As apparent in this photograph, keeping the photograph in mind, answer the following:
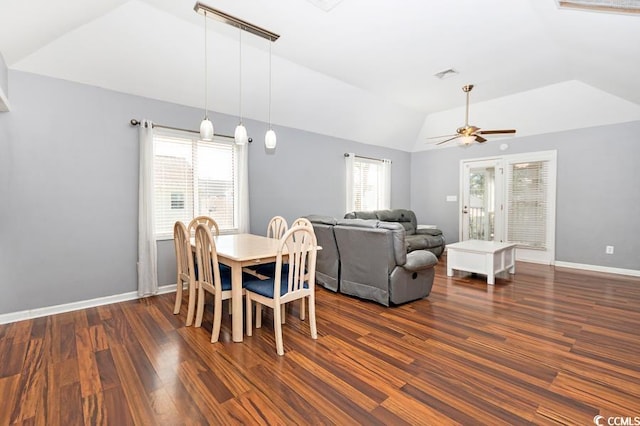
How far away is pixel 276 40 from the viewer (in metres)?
3.43

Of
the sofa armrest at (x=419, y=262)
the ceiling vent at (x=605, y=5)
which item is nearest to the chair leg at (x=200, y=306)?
the sofa armrest at (x=419, y=262)

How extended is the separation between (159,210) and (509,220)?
6.36 meters

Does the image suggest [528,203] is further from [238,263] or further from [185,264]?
[185,264]

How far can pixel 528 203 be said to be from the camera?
19.3 feet

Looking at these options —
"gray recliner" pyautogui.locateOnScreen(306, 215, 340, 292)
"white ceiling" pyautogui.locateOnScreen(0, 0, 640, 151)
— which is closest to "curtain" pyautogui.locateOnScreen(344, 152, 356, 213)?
"white ceiling" pyautogui.locateOnScreen(0, 0, 640, 151)

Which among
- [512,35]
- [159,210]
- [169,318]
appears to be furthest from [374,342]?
[512,35]

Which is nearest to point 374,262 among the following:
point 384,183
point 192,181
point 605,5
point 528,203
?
point 192,181

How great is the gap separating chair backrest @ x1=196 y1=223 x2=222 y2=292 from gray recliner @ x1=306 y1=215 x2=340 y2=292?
1.63 metres

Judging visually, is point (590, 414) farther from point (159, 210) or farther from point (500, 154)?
point (500, 154)

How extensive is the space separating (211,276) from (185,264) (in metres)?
0.61

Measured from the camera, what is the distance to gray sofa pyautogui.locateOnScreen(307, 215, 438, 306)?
3.34 m

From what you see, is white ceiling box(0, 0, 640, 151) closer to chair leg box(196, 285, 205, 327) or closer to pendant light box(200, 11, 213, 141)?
pendant light box(200, 11, 213, 141)

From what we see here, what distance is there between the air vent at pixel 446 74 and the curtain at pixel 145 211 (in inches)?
157

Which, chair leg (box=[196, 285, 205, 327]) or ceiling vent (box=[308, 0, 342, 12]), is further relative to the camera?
chair leg (box=[196, 285, 205, 327])
